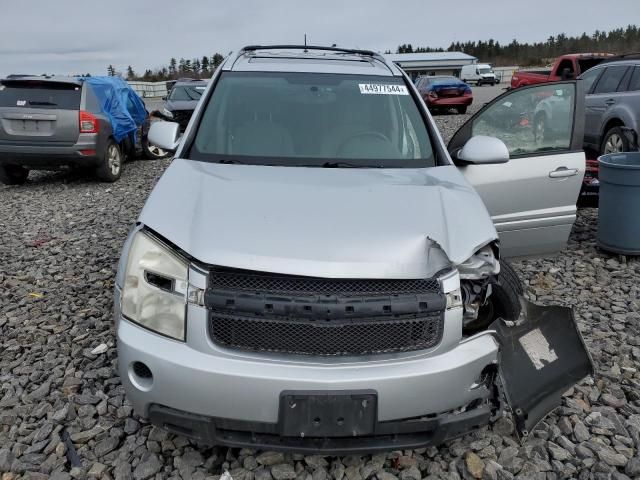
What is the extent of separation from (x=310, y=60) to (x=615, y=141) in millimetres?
5863

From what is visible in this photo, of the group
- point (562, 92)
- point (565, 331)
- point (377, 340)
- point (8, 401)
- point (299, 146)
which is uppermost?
point (562, 92)

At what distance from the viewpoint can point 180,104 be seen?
49.1 ft

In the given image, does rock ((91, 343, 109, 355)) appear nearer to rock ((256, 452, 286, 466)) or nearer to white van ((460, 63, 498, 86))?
rock ((256, 452, 286, 466))

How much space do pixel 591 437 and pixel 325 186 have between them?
1.84 meters

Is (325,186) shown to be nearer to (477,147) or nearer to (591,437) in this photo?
(477,147)

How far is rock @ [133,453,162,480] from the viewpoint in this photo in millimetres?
2396

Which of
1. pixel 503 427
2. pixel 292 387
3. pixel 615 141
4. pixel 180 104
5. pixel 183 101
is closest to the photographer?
pixel 292 387

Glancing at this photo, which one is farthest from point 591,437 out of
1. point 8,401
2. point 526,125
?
point 8,401

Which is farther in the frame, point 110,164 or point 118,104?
point 118,104

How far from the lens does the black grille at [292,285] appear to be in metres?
2.05

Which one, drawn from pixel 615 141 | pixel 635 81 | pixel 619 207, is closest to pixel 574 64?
pixel 635 81

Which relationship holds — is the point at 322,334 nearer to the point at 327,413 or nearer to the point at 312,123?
the point at 327,413

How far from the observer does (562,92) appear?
4215mm

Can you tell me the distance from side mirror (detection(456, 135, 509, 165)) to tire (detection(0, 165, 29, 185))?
26.6 ft
